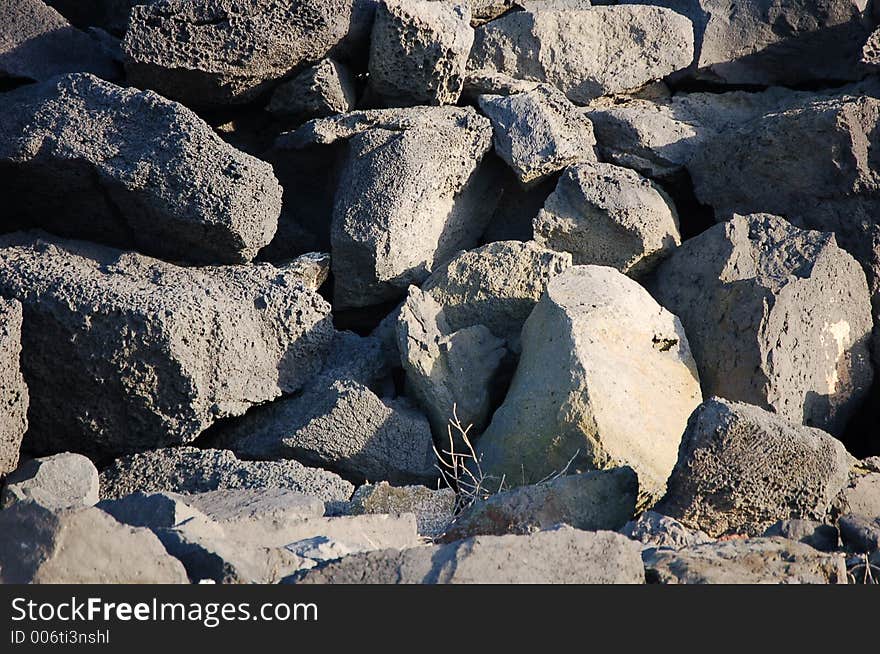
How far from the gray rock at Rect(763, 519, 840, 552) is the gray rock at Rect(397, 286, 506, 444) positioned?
156cm

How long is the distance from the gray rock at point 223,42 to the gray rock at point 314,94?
79 millimetres

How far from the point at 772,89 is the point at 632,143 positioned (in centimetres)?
110

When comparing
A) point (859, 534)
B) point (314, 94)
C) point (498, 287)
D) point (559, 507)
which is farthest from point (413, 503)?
point (314, 94)

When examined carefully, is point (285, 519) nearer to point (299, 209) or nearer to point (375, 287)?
point (375, 287)

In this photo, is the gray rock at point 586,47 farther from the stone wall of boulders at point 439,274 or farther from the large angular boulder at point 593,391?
the large angular boulder at point 593,391

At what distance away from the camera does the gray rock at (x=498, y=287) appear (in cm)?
523

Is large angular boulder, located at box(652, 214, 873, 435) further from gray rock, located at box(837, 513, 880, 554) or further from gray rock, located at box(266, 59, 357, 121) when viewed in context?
gray rock, located at box(266, 59, 357, 121)

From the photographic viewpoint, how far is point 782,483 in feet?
13.0

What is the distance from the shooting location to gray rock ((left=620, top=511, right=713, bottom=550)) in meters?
3.57

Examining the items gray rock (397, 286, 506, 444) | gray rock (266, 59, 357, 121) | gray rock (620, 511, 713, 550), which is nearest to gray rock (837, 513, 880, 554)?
gray rock (620, 511, 713, 550)

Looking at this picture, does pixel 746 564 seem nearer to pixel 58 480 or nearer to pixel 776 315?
pixel 776 315

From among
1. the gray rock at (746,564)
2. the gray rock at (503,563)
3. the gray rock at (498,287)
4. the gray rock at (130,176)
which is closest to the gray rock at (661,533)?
the gray rock at (746,564)

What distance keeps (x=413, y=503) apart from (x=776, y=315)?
5.76 feet
